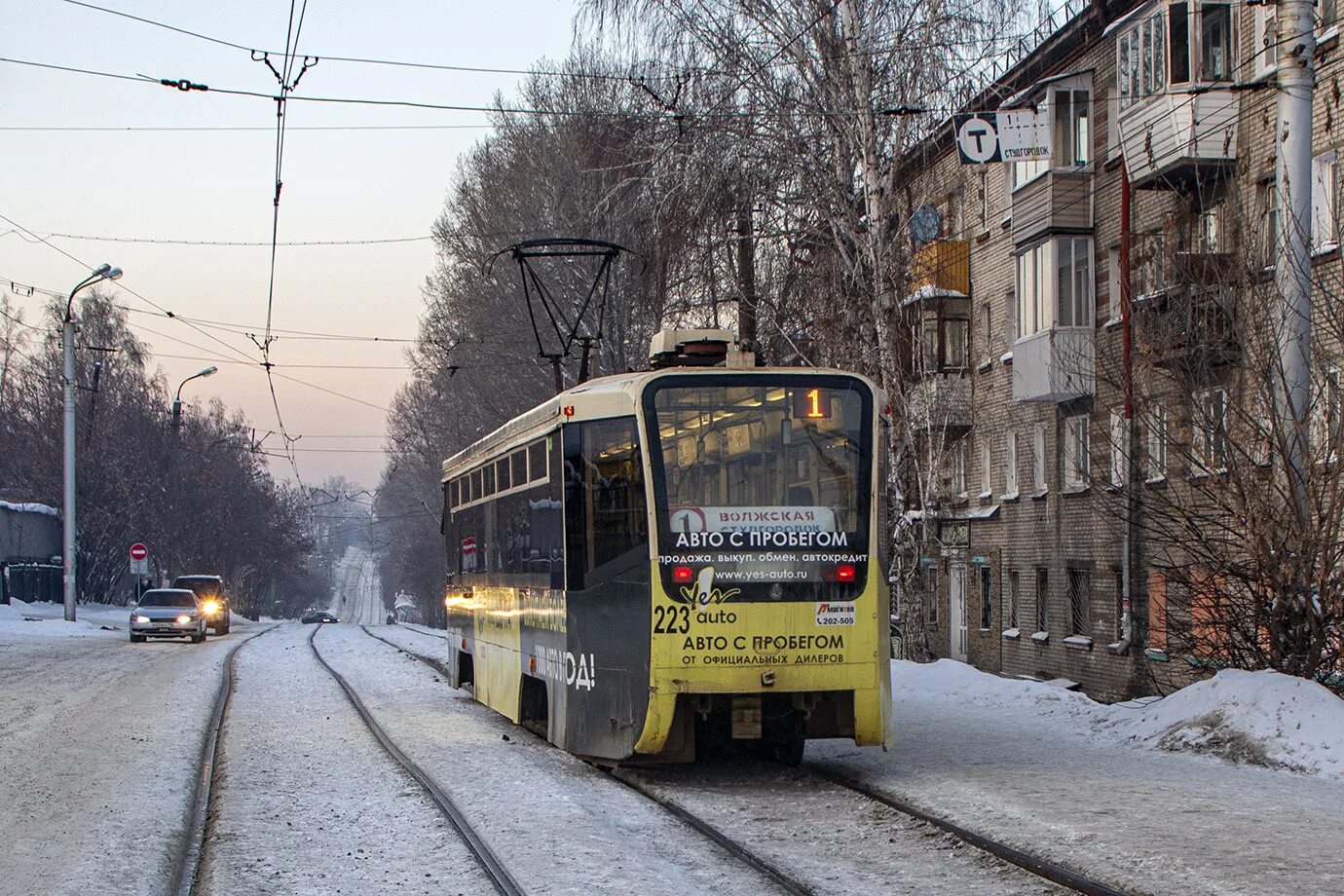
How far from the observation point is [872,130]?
2278 centimetres

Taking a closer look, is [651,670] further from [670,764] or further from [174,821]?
[174,821]

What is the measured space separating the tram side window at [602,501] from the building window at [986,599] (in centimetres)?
2444

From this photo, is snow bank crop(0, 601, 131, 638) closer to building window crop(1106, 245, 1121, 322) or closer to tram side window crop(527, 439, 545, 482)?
building window crop(1106, 245, 1121, 322)

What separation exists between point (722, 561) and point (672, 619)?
1.66 feet

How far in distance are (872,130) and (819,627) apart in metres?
12.9

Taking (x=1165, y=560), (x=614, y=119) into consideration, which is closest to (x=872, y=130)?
(x=614, y=119)

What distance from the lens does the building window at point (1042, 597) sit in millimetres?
32500

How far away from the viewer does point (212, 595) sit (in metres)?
48.8

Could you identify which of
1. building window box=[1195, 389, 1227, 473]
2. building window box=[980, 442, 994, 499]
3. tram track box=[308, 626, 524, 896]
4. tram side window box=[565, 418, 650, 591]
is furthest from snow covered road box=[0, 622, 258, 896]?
building window box=[980, 442, 994, 499]

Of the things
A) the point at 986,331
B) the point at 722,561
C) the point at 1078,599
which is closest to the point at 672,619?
the point at 722,561

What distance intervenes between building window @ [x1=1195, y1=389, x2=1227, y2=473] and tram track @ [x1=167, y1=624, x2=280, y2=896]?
27.2ft

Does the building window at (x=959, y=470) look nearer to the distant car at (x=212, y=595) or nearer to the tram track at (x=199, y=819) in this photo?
the tram track at (x=199, y=819)

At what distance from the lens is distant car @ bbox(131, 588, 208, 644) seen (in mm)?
38656

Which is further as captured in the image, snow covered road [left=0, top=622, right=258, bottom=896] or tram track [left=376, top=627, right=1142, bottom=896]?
snow covered road [left=0, top=622, right=258, bottom=896]
